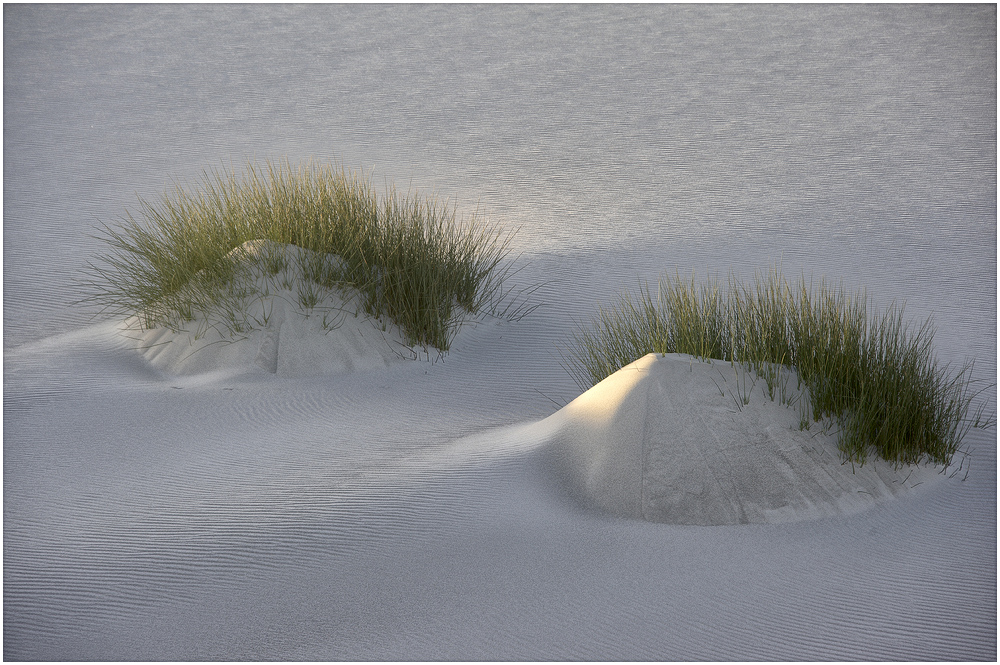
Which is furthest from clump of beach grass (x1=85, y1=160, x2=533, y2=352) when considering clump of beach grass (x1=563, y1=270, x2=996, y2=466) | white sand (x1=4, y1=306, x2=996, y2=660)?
clump of beach grass (x1=563, y1=270, x2=996, y2=466)

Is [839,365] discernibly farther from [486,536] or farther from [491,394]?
[491,394]

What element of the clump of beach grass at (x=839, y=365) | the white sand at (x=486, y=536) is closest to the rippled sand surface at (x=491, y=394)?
the white sand at (x=486, y=536)

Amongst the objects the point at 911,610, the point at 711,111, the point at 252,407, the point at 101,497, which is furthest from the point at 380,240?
the point at 711,111

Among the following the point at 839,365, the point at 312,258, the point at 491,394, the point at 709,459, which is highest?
the point at 312,258

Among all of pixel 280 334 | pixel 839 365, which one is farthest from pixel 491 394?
pixel 839 365

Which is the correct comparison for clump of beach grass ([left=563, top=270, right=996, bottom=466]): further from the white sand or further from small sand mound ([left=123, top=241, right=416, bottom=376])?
small sand mound ([left=123, top=241, right=416, bottom=376])

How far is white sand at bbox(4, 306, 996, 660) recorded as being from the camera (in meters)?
1.89

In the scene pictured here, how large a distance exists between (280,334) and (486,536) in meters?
1.48

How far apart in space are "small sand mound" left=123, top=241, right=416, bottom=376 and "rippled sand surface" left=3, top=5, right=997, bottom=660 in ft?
0.24

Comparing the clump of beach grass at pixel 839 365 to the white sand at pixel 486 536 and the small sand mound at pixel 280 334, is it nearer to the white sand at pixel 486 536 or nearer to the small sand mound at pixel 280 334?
the white sand at pixel 486 536

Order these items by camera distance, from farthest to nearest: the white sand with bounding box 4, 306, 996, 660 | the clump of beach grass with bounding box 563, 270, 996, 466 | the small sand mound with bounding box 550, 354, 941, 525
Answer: the clump of beach grass with bounding box 563, 270, 996, 466
the small sand mound with bounding box 550, 354, 941, 525
the white sand with bounding box 4, 306, 996, 660

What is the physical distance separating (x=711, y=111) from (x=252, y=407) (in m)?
5.38

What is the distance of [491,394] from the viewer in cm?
325

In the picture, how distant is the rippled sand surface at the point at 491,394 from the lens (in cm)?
194
